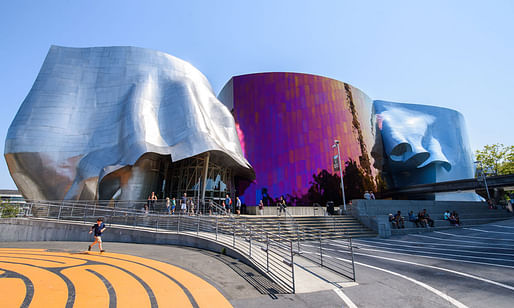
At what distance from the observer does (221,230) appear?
11062 millimetres

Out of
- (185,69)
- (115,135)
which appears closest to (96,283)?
(115,135)

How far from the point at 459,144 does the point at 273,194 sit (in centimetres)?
4022

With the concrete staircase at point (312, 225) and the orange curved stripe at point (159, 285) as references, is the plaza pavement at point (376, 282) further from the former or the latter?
the concrete staircase at point (312, 225)

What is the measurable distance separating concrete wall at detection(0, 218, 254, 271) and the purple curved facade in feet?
59.3

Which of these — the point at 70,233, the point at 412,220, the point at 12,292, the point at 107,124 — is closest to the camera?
the point at 12,292

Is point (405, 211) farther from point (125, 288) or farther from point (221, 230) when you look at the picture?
point (125, 288)

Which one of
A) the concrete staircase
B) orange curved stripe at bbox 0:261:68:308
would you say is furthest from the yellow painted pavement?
the concrete staircase

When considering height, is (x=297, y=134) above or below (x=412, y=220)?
above

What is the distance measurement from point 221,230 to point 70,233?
872 centimetres

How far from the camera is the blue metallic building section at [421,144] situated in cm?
3934

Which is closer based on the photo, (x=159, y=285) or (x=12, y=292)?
(x=12, y=292)

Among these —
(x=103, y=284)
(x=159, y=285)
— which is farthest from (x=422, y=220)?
(x=103, y=284)

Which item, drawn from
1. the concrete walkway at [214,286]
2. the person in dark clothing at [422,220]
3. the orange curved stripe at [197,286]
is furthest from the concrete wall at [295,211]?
the orange curved stripe at [197,286]

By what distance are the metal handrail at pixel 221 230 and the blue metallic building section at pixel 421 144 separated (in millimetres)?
35330
